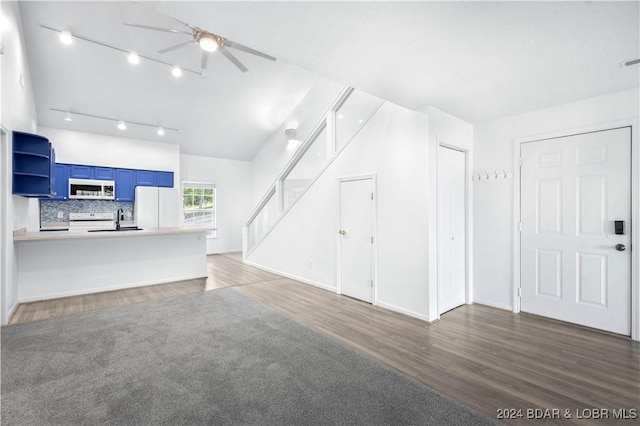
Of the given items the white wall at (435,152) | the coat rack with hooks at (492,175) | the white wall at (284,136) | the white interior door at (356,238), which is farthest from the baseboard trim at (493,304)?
A: the white wall at (284,136)

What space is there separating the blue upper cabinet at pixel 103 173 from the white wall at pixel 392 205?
5.01 meters

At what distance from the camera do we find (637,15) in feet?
6.19

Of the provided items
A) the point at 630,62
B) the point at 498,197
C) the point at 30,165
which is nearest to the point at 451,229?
the point at 498,197

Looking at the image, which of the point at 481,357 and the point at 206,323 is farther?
the point at 206,323

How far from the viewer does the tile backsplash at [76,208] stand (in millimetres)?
6171

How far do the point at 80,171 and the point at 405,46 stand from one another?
280 inches

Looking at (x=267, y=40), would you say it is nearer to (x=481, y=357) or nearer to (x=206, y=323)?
(x=206, y=323)

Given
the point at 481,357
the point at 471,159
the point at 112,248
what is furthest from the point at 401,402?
the point at 112,248

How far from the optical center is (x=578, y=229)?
130 inches

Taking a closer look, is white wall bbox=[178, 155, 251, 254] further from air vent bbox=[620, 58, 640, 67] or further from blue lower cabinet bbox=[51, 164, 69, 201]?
air vent bbox=[620, 58, 640, 67]

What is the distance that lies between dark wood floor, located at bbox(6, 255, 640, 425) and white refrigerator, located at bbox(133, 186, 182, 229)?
309 centimetres

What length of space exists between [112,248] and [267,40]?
441 centimetres

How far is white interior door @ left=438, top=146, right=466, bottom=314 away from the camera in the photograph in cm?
369

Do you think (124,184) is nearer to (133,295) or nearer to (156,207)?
(156,207)
